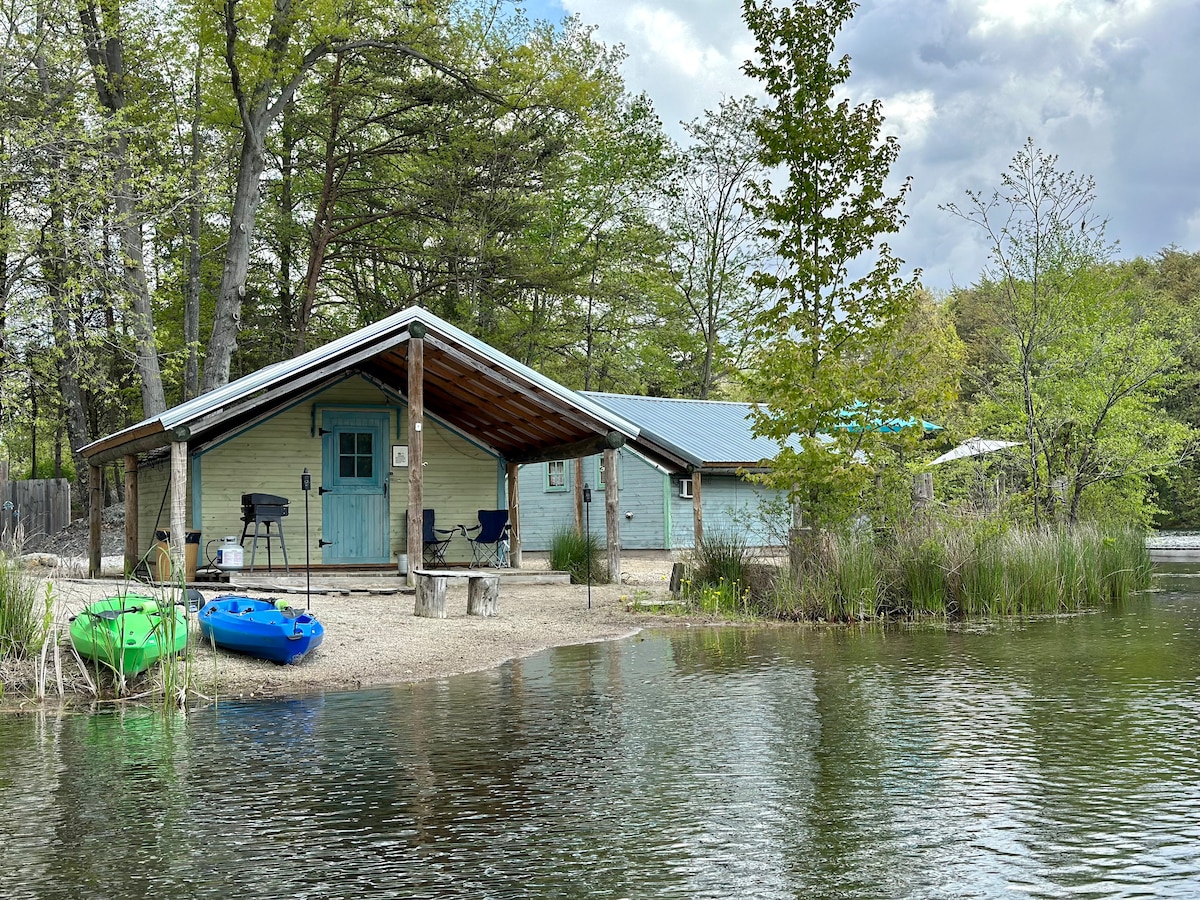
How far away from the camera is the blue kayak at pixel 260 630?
10.2 meters

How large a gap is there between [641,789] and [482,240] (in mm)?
22702

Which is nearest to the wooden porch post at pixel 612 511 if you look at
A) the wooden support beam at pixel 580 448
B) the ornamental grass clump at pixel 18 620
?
the wooden support beam at pixel 580 448

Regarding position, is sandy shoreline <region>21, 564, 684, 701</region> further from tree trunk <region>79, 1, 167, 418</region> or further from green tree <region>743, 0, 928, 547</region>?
tree trunk <region>79, 1, 167, 418</region>

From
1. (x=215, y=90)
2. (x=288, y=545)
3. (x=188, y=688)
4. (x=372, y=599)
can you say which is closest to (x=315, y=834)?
(x=188, y=688)

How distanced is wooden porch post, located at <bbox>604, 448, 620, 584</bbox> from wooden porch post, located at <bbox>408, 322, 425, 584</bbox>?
3.11 metres

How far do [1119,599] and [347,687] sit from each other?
1099cm

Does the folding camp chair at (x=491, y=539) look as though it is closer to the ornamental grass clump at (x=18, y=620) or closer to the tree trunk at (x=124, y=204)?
the tree trunk at (x=124, y=204)

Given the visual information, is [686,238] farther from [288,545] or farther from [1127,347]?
[288,545]

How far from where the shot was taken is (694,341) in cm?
3650

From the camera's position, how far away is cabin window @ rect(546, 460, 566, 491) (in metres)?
28.8

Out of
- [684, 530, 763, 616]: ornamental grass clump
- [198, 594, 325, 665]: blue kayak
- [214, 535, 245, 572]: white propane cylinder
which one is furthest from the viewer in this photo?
[214, 535, 245, 572]: white propane cylinder

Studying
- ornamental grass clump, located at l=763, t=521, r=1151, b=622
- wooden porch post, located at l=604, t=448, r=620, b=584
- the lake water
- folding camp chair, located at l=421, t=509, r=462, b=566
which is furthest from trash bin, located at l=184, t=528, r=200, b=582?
ornamental grass clump, located at l=763, t=521, r=1151, b=622

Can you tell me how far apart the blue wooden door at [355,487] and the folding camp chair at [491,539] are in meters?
1.46

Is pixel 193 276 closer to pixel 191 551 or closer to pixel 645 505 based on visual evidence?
pixel 645 505
